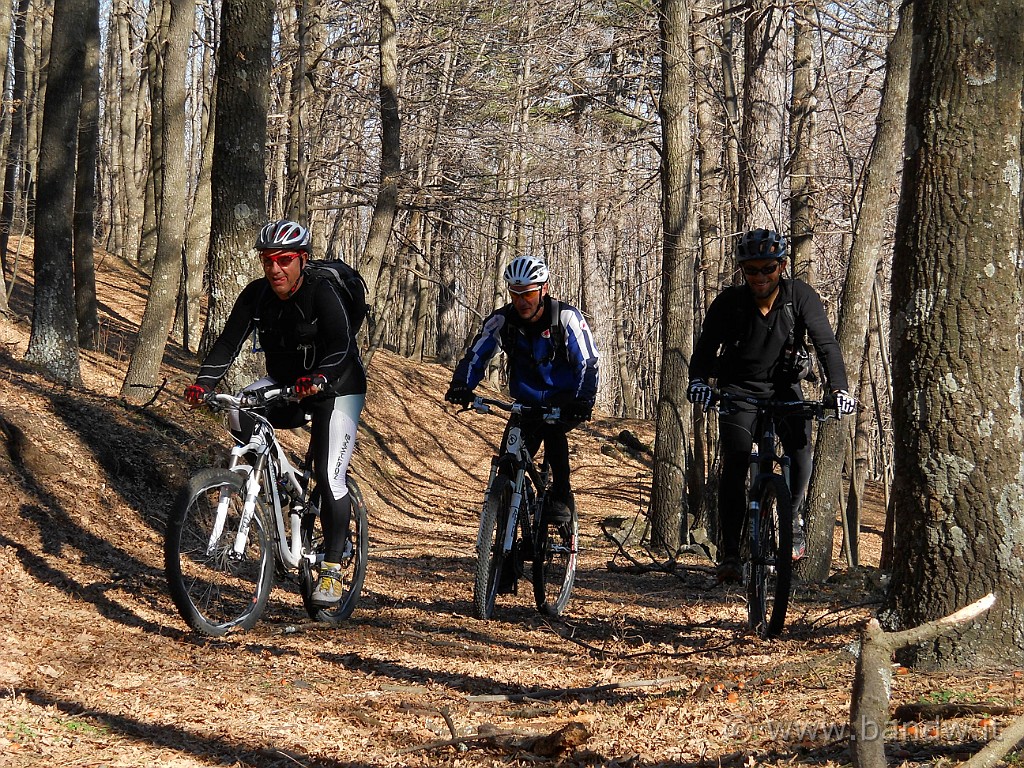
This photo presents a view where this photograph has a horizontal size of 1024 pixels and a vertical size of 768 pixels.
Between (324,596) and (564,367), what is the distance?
2.33 meters

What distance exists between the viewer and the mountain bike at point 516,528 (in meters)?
7.05

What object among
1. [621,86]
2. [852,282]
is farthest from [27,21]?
[852,282]

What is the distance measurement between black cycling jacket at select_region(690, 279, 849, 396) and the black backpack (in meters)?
2.17

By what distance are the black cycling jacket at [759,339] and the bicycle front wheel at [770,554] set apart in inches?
26.0

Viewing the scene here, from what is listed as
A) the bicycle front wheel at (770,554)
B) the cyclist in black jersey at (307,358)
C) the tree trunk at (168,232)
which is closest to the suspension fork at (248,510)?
the cyclist in black jersey at (307,358)

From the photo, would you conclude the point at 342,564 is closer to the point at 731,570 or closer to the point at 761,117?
the point at 731,570

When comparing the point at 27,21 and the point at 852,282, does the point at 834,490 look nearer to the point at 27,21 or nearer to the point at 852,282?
the point at 852,282

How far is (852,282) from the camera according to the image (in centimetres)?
1055

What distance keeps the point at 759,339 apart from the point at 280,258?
3.02 metres

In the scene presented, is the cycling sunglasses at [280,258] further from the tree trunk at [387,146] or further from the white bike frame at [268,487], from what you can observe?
the tree trunk at [387,146]

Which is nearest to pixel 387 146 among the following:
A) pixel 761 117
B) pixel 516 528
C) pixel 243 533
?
pixel 761 117

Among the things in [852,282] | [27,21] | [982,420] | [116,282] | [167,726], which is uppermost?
[27,21]

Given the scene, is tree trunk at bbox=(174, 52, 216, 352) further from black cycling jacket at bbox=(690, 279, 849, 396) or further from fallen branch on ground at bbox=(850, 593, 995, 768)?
fallen branch on ground at bbox=(850, 593, 995, 768)

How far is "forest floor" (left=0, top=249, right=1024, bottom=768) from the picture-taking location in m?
4.12
